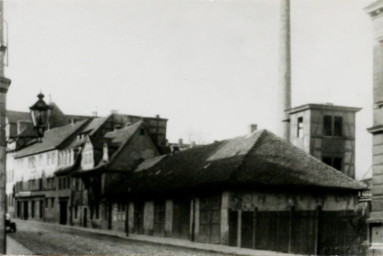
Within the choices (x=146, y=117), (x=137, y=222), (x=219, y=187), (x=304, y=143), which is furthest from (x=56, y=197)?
(x=219, y=187)

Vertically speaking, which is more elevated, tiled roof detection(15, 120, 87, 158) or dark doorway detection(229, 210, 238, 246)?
tiled roof detection(15, 120, 87, 158)

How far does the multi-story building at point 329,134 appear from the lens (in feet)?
128

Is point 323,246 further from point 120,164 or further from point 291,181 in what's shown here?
point 120,164

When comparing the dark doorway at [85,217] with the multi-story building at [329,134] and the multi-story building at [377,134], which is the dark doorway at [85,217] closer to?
the multi-story building at [329,134]

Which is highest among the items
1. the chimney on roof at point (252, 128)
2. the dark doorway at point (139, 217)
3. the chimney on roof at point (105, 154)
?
the chimney on roof at point (252, 128)

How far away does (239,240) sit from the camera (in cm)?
2698

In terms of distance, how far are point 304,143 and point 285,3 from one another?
8.52 m

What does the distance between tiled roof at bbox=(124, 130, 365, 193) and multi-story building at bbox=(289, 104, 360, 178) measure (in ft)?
23.6

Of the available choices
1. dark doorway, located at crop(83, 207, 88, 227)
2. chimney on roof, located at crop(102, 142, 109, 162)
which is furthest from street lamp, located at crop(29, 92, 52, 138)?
dark doorway, located at crop(83, 207, 88, 227)

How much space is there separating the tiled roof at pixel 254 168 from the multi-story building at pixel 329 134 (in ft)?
23.6

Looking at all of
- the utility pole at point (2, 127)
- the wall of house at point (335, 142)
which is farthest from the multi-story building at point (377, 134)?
the wall of house at point (335, 142)

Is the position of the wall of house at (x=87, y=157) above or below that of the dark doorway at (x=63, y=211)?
above

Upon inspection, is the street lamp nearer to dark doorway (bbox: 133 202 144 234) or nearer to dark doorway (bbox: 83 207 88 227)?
dark doorway (bbox: 133 202 144 234)

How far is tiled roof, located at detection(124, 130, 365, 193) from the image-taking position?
28.5 meters
